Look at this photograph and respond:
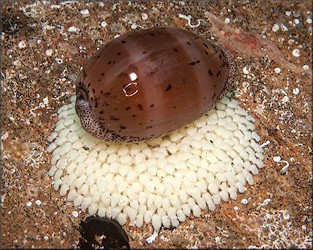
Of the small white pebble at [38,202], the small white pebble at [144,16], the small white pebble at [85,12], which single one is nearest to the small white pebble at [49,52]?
the small white pebble at [85,12]

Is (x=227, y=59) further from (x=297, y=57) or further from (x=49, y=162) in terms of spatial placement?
(x=49, y=162)

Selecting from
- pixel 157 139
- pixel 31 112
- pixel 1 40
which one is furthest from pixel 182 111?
pixel 1 40

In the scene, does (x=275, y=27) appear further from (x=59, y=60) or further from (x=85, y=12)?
(x=59, y=60)

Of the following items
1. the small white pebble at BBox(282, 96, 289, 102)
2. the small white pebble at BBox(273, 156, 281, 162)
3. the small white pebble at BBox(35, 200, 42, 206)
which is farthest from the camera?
the small white pebble at BBox(282, 96, 289, 102)

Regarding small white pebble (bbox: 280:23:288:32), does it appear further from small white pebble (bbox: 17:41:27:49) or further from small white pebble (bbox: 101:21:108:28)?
small white pebble (bbox: 17:41:27:49)

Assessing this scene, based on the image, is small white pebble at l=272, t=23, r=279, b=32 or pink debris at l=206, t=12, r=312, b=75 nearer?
pink debris at l=206, t=12, r=312, b=75

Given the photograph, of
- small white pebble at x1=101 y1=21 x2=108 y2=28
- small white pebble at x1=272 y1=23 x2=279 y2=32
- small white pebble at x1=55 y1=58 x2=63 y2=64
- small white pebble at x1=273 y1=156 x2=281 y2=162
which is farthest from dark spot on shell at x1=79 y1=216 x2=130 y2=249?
small white pebble at x1=272 y1=23 x2=279 y2=32

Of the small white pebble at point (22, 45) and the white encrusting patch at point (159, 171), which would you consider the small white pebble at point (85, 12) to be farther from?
the white encrusting patch at point (159, 171)
